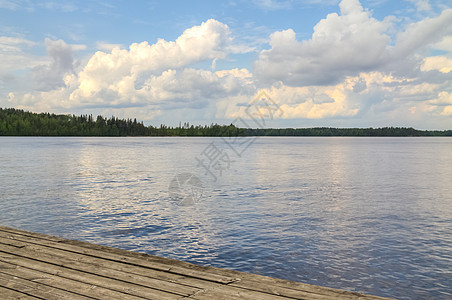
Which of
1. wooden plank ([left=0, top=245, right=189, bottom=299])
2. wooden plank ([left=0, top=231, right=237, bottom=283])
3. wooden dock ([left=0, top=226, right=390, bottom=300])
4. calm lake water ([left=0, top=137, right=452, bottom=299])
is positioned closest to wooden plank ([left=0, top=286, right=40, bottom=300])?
wooden dock ([left=0, top=226, right=390, bottom=300])

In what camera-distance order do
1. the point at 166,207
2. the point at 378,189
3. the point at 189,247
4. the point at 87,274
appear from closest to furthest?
the point at 87,274 → the point at 189,247 → the point at 166,207 → the point at 378,189

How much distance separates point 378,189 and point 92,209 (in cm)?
2518

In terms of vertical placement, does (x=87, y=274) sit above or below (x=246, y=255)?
above

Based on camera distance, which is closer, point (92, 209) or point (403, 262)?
point (403, 262)

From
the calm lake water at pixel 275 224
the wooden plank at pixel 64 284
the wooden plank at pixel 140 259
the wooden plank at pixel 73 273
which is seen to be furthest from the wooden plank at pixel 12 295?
the calm lake water at pixel 275 224

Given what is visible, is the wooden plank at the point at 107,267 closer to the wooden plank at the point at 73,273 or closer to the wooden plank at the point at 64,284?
the wooden plank at the point at 73,273

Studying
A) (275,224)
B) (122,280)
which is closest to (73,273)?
(122,280)

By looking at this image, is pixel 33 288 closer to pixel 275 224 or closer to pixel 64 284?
pixel 64 284

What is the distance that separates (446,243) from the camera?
16312 millimetres

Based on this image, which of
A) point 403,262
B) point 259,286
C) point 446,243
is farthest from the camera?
point 446,243

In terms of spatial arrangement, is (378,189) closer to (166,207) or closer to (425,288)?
(166,207)

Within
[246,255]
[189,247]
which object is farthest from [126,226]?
[246,255]

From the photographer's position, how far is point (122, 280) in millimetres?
7121

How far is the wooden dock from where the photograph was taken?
21.2ft
